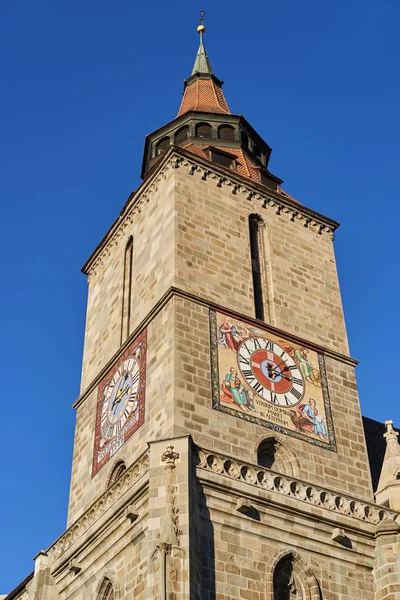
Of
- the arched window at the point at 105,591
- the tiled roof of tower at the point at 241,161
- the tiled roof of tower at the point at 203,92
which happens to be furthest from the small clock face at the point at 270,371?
the tiled roof of tower at the point at 203,92

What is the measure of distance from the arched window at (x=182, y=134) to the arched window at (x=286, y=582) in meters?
13.4

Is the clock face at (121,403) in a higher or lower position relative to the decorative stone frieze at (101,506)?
higher

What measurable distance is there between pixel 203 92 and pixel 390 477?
1477 cm

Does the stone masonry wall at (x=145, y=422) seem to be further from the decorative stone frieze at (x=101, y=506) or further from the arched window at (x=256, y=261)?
the arched window at (x=256, y=261)

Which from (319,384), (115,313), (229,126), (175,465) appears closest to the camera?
(175,465)

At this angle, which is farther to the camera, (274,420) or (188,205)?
(188,205)

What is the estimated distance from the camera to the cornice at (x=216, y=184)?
24.3 m

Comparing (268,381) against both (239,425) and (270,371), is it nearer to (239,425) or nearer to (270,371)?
(270,371)

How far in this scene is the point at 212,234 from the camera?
913 inches

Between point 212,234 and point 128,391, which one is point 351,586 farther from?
point 212,234

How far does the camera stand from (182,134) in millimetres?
28469

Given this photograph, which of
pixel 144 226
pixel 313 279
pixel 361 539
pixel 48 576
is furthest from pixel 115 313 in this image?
pixel 361 539

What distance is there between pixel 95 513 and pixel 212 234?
6.91 meters

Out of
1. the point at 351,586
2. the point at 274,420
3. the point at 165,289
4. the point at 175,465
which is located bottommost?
the point at 351,586
